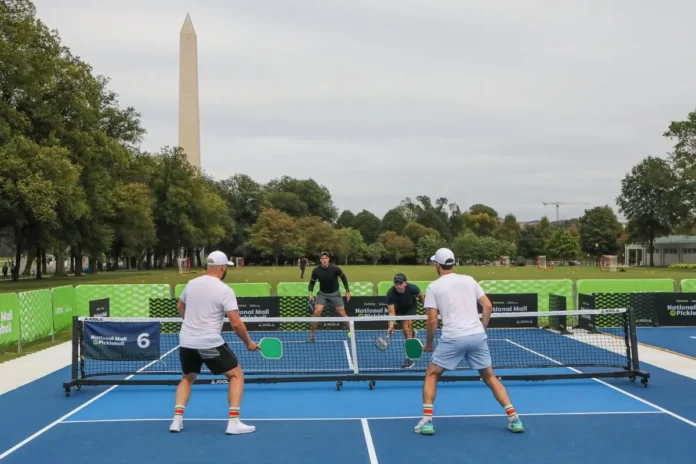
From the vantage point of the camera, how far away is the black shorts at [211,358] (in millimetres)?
7520

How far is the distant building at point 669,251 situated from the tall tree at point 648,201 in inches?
244

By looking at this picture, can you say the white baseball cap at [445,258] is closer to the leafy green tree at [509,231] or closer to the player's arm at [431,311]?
the player's arm at [431,311]

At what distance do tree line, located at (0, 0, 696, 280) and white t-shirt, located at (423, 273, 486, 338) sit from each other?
102ft

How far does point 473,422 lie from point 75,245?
47286 millimetres

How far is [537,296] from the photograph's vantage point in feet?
66.3

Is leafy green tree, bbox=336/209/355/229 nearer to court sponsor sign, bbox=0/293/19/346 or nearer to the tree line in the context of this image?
the tree line

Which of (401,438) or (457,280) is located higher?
(457,280)

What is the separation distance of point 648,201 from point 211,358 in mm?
102272

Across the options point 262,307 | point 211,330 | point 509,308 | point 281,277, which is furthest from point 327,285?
point 281,277

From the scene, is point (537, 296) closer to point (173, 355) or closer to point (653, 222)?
point (173, 355)

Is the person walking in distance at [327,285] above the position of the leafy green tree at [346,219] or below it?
below

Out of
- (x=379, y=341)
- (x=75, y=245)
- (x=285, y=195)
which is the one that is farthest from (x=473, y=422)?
(x=285, y=195)

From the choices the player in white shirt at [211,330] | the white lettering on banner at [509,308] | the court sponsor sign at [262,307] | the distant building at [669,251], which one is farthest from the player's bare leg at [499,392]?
the distant building at [669,251]

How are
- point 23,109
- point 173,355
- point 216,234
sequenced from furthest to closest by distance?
point 216,234
point 23,109
point 173,355
